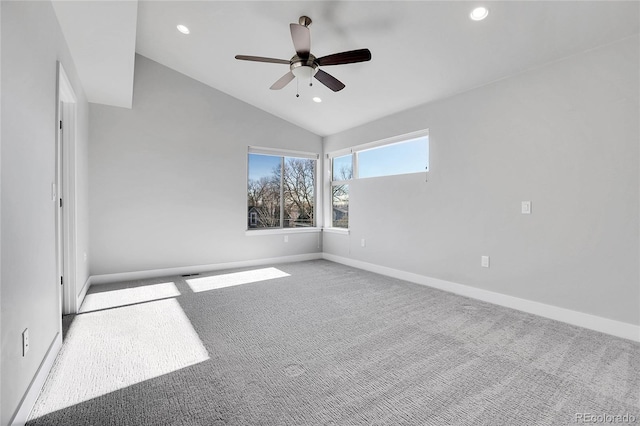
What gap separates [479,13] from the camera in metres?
2.42

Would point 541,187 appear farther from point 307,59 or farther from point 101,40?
point 101,40

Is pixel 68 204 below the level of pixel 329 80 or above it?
below

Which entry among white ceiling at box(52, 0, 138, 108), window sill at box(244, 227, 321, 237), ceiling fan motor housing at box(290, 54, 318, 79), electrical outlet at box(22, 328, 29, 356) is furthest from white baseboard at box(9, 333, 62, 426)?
window sill at box(244, 227, 321, 237)

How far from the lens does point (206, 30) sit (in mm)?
3309

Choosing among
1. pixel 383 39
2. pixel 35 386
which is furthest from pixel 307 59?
pixel 35 386

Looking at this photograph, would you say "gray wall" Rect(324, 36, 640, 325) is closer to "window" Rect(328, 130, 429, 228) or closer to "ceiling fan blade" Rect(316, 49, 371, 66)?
"window" Rect(328, 130, 429, 228)

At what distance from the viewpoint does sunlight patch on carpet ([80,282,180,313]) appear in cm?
315

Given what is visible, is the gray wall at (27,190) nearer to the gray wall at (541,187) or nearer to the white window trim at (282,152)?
the white window trim at (282,152)

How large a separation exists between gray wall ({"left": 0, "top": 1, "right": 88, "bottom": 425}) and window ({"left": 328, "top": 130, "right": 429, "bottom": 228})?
3766 millimetres

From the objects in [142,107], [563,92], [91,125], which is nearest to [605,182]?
[563,92]

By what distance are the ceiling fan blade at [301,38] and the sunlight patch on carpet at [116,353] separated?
97.8 inches

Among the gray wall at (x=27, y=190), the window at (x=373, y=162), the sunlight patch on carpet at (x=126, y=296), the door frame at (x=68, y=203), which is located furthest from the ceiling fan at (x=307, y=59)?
the sunlight patch on carpet at (x=126, y=296)

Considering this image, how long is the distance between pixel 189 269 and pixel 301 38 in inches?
142

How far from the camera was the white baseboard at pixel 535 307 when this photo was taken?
2.46 meters
